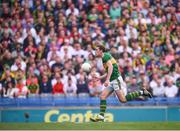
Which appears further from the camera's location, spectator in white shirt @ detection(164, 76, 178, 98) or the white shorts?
spectator in white shirt @ detection(164, 76, 178, 98)

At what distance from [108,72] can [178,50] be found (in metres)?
7.79

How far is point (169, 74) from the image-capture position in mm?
22750

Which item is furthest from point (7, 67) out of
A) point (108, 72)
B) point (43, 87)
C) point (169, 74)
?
point (108, 72)

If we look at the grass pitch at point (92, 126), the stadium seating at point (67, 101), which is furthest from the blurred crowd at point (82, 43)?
the grass pitch at point (92, 126)

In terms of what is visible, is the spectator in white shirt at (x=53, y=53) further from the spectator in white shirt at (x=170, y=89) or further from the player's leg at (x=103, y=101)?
the player's leg at (x=103, y=101)

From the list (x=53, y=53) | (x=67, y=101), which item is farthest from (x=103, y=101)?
(x=53, y=53)

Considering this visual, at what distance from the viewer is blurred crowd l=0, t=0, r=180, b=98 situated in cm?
2191

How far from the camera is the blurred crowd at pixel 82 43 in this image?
2191 centimetres

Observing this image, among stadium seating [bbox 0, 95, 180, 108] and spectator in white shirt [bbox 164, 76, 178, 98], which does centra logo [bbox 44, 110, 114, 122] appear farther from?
spectator in white shirt [bbox 164, 76, 178, 98]

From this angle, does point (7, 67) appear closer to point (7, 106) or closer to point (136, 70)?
point (7, 106)

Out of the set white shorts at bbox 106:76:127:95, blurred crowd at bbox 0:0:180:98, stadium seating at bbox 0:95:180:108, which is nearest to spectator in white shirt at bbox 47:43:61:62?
blurred crowd at bbox 0:0:180:98

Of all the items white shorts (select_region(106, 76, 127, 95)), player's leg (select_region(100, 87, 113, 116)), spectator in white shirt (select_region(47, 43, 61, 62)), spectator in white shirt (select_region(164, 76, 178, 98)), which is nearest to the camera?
player's leg (select_region(100, 87, 113, 116))

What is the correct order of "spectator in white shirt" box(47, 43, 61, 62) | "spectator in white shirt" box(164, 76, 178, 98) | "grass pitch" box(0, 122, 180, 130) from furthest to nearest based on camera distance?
"spectator in white shirt" box(47, 43, 61, 62), "spectator in white shirt" box(164, 76, 178, 98), "grass pitch" box(0, 122, 180, 130)

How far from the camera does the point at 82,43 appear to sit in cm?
2409
